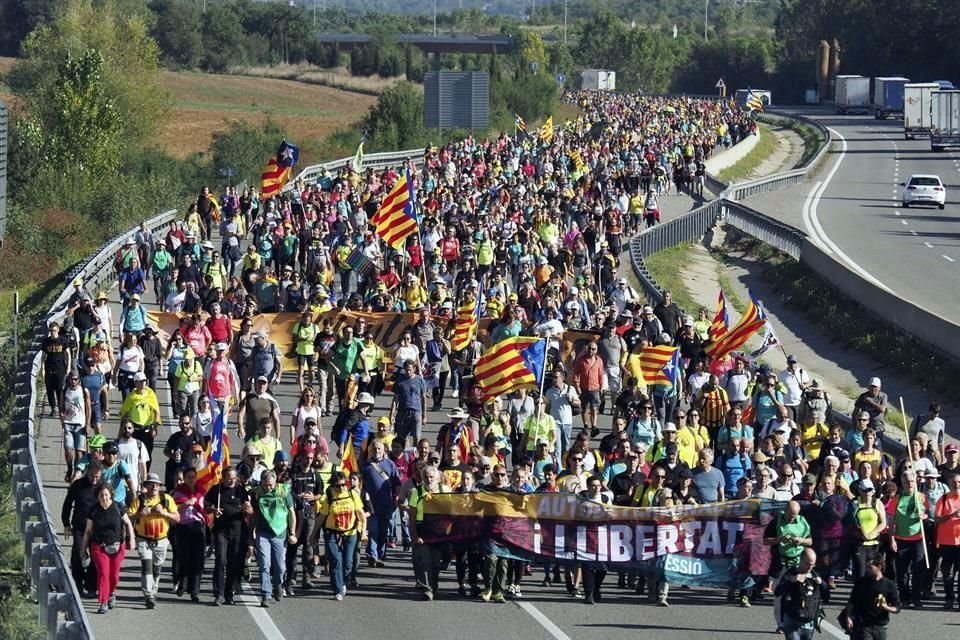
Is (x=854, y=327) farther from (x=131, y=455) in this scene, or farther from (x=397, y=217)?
(x=131, y=455)

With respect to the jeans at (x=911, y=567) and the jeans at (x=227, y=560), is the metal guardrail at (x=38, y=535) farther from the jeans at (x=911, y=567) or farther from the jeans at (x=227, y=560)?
the jeans at (x=911, y=567)

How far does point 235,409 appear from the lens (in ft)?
81.7

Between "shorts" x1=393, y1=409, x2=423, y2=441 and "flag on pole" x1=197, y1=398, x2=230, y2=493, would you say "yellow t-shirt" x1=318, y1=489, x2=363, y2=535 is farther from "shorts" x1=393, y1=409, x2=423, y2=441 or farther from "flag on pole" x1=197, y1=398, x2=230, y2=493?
"shorts" x1=393, y1=409, x2=423, y2=441

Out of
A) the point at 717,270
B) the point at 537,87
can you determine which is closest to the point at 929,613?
the point at 717,270

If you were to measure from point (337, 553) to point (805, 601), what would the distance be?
4.43 m

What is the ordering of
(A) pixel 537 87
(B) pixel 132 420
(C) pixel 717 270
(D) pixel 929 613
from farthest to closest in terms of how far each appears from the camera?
(A) pixel 537 87 → (C) pixel 717 270 → (B) pixel 132 420 → (D) pixel 929 613

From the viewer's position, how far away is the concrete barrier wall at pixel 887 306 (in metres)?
33.5

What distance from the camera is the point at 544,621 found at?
1644 cm

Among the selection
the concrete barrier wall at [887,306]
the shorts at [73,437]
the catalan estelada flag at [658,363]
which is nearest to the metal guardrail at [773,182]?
the concrete barrier wall at [887,306]

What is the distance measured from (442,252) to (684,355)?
33.2 ft

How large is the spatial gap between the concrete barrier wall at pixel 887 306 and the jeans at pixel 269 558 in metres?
18.1

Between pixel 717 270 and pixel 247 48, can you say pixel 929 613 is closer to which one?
pixel 717 270

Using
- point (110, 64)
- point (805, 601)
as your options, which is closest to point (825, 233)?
point (110, 64)

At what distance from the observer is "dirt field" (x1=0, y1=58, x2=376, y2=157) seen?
97.5m
